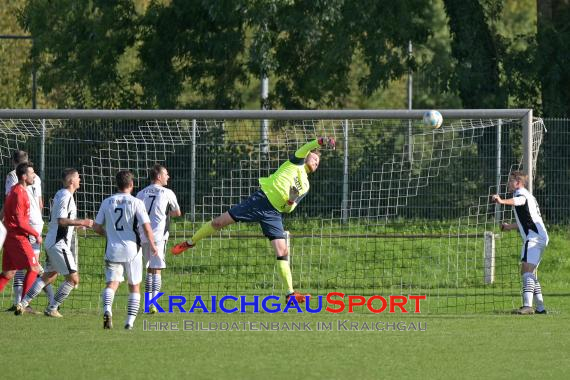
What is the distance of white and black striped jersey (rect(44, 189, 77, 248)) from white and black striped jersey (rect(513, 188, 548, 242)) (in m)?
5.17

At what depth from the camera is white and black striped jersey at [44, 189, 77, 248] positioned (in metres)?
13.7

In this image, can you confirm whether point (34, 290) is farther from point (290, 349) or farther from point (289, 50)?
point (289, 50)

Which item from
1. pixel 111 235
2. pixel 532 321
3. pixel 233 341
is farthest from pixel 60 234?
pixel 532 321

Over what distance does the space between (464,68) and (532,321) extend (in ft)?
38.9

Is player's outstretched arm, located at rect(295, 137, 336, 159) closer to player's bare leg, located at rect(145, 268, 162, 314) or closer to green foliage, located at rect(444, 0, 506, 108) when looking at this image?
player's bare leg, located at rect(145, 268, 162, 314)

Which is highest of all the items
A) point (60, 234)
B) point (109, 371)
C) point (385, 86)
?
point (385, 86)

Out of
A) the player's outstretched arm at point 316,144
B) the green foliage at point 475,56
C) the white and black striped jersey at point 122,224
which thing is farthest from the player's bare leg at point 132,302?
the green foliage at point 475,56

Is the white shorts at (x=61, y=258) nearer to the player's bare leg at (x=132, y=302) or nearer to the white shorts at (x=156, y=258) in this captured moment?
the white shorts at (x=156, y=258)

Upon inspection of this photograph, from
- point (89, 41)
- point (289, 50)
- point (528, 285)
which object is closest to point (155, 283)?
point (528, 285)

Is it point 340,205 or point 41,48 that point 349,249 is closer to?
point 340,205

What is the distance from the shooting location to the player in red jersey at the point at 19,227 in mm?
13742

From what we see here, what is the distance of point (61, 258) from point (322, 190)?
16.7 ft

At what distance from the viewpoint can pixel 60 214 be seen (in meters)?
13.8

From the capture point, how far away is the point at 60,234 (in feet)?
45.7
